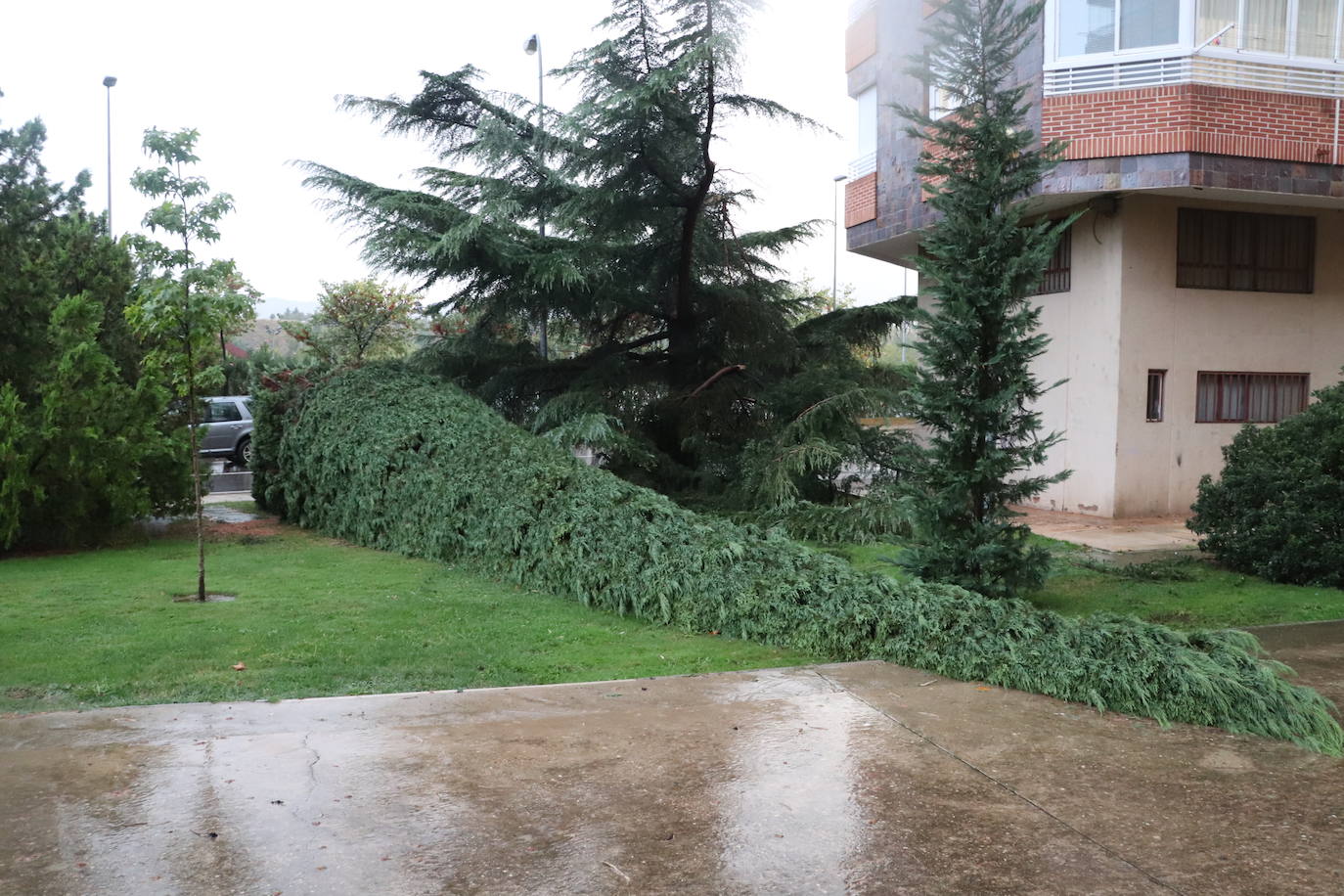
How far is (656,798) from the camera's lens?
13.8 ft

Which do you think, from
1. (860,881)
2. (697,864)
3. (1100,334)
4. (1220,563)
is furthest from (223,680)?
(1100,334)

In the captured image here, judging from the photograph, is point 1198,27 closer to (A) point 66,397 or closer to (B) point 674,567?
(B) point 674,567

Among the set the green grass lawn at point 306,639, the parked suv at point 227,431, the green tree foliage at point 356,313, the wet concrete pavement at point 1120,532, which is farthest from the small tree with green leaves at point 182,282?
the green tree foliage at point 356,313

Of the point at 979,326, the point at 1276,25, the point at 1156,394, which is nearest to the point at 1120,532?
the point at 1156,394

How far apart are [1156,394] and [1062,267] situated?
210 centimetres

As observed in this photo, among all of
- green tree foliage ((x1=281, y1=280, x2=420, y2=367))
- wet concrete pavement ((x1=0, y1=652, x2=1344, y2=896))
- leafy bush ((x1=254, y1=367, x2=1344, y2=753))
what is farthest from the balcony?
green tree foliage ((x1=281, y1=280, x2=420, y2=367))

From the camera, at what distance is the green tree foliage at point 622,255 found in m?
12.0

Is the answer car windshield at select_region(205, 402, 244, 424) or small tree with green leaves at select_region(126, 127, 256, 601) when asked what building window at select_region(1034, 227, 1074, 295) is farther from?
car windshield at select_region(205, 402, 244, 424)

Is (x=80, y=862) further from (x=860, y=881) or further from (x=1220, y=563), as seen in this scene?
(x=1220, y=563)

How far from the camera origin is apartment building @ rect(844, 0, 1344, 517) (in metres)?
12.1

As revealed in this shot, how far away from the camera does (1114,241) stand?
1314 centimetres

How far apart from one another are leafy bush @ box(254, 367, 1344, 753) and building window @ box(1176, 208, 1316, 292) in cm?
902

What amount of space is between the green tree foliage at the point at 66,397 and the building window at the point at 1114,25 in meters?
11.1

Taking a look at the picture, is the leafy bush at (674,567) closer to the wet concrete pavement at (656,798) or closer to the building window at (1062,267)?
the wet concrete pavement at (656,798)
